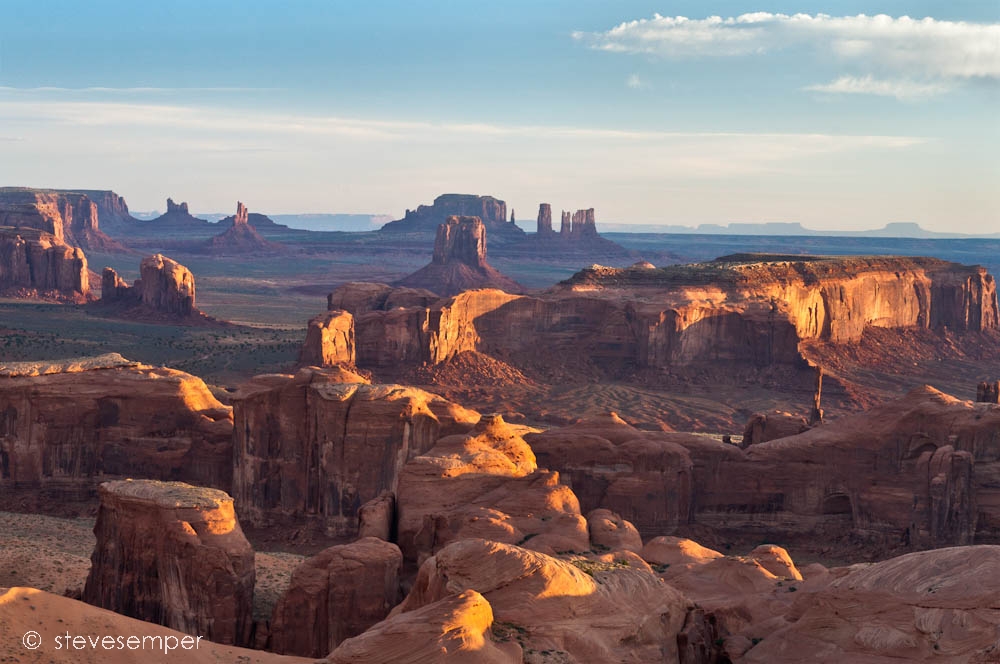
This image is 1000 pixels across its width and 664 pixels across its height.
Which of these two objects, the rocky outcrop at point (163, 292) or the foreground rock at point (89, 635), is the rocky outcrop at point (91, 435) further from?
the rocky outcrop at point (163, 292)

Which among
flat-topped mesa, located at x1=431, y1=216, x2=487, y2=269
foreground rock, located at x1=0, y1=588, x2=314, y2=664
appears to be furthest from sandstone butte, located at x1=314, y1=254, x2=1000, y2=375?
flat-topped mesa, located at x1=431, y1=216, x2=487, y2=269

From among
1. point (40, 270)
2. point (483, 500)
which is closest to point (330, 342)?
point (483, 500)

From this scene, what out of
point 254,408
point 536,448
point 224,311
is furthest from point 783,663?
point 224,311

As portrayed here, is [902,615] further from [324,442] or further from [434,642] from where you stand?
[324,442]

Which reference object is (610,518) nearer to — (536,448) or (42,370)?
(536,448)

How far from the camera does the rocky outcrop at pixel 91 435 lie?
47.1m

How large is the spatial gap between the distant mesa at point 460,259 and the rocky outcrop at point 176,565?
152 meters

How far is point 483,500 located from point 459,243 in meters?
156

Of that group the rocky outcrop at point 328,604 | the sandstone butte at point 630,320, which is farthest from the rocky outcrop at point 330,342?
the rocky outcrop at point 328,604

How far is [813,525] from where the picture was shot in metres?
46.2

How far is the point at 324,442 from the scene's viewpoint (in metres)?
45.2

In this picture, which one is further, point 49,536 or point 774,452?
point 774,452

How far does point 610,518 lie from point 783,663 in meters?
10.9

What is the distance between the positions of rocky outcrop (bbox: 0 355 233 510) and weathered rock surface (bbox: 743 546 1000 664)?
25.9m
